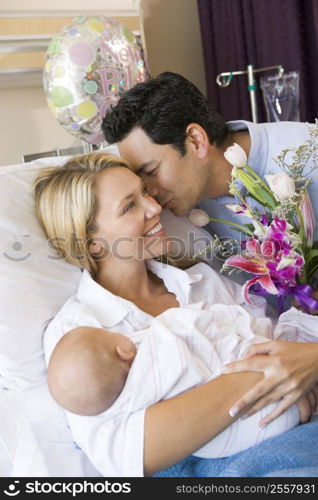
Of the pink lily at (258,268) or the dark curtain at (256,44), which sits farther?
the dark curtain at (256,44)

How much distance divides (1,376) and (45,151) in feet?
7.29

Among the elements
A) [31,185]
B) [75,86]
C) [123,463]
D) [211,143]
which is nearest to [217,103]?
[75,86]

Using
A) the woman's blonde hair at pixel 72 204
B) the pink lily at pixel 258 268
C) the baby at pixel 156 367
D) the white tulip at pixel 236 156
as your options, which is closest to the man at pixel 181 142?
the woman's blonde hair at pixel 72 204

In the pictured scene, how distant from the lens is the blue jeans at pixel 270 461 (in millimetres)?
1264

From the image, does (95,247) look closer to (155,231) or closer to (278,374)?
(155,231)

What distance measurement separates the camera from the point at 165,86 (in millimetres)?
2057

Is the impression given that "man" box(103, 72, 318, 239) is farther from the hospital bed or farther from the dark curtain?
the dark curtain

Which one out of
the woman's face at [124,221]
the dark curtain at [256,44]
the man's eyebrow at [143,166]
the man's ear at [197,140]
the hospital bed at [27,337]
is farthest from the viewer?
the dark curtain at [256,44]

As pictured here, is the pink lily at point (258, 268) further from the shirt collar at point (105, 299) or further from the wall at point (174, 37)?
the wall at point (174, 37)

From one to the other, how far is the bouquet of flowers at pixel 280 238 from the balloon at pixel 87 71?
117 centimetres

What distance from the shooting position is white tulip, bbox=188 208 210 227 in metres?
2.01

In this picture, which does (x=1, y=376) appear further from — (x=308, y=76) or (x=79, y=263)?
(x=308, y=76)

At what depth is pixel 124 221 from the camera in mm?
1698
